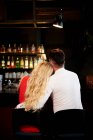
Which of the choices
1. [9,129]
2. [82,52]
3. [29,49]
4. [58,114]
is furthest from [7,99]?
[82,52]

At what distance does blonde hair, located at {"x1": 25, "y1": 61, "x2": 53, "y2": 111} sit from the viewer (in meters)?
3.01

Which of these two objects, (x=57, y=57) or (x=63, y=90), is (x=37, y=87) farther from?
(x=57, y=57)

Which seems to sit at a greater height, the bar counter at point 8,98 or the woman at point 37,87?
the woman at point 37,87

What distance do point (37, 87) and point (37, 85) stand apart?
0.02 meters

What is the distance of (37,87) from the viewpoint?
10.1 ft

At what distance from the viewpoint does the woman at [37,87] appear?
9.85ft

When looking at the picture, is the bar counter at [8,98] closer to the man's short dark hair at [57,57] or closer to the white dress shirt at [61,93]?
the man's short dark hair at [57,57]

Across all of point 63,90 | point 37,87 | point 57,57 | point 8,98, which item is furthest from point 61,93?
point 8,98

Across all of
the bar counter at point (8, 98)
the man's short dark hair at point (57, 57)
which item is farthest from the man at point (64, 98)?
the bar counter at point (8, 98)

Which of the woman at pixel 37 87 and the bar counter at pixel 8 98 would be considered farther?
the bar counter at pixel 8 98

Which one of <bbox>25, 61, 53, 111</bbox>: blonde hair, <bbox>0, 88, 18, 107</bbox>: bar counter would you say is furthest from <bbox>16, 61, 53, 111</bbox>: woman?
<bbox>0, 88, 18, 107</bbox>: bar counter

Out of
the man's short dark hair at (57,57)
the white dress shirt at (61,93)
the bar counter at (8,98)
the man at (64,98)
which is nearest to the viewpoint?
the man at (64,98)

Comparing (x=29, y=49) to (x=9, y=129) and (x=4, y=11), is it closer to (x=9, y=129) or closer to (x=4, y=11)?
(x=4, y=11)

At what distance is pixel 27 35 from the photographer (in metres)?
7.34
